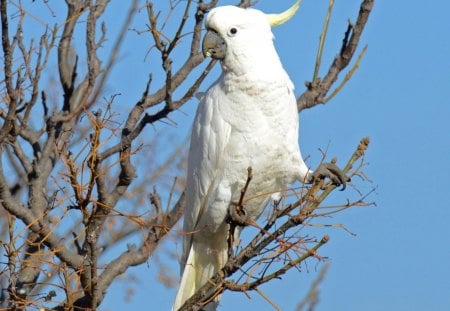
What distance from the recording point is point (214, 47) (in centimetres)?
411

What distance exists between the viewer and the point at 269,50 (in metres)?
4.11

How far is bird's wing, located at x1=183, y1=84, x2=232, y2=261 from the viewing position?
13.6 ft

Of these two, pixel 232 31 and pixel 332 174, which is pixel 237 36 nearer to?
pixel 232 31

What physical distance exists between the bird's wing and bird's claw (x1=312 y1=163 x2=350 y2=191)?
1.55ft

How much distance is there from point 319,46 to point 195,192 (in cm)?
89

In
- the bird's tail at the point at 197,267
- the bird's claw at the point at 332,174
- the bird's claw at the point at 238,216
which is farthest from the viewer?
the bird's tail at the point at 197,267

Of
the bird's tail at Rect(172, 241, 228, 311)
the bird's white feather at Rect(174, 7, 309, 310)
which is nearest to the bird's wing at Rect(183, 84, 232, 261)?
the bird's white feather at Rect(174, 7, 309, 310)

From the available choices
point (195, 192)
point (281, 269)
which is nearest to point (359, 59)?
point (195, 192)

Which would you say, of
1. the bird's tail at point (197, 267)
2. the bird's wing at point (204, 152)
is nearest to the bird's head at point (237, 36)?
the bird's wing at point (204, 152)

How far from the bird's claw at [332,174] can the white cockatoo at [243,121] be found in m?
0.15

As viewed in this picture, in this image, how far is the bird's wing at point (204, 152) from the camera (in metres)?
4.16

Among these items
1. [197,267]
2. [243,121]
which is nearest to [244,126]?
[243,121]

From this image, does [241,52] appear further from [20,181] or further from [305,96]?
[20,181]

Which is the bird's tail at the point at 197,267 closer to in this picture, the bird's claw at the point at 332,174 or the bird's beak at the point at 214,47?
the bird's claw at the point at 332,174
